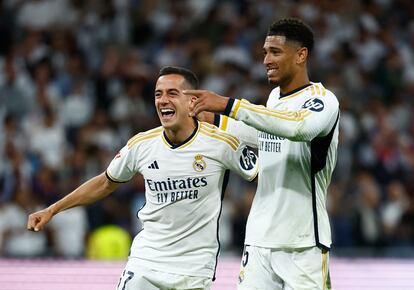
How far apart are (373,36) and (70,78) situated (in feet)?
14.7

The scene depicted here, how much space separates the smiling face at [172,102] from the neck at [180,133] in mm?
27

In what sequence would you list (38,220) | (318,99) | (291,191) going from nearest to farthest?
(318,99), (291,191), (38,220)

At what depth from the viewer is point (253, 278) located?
5.73 metres

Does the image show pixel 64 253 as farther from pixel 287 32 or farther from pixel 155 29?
pixel 287 32

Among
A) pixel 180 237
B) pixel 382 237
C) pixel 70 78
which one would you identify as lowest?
pixel 382 237

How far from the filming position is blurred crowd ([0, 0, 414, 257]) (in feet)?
36.7

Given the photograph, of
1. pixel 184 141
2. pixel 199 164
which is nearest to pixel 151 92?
pixel 184 141

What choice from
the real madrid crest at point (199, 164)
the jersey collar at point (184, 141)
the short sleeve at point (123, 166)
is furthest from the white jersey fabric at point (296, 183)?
the short sleeve at point (123, 166)

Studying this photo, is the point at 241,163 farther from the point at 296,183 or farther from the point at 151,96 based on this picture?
the point at 151,96

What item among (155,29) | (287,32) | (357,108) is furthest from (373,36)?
(287,32)

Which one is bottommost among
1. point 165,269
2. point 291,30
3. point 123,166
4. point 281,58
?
point 165,269

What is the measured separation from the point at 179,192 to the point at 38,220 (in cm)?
84

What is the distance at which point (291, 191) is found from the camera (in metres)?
5.71

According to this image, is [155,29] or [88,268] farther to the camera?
[155,29]
